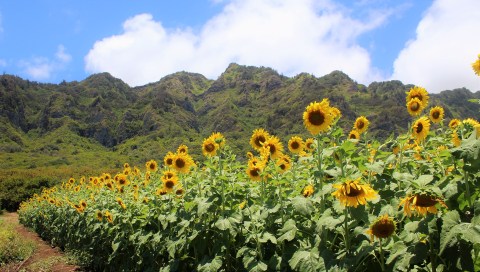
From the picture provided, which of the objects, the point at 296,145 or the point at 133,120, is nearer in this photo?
the point at 296,145

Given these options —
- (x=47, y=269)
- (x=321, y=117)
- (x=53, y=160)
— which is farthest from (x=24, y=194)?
(x=53, y=160)

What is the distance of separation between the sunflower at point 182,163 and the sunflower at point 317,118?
7.07 feet

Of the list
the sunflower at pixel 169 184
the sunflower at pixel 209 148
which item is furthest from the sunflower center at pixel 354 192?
the sunflower at pixel 169 184

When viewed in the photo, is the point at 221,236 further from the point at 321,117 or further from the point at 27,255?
the point at 27,255

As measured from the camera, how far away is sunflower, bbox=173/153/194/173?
5387mm

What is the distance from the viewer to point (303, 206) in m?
3.13

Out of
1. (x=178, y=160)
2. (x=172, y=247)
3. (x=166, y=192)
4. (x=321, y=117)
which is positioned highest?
(x=321, y=117)

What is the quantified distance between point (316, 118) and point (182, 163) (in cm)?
233

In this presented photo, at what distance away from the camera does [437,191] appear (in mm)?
2391

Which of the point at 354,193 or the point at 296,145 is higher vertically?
the point at 296,145

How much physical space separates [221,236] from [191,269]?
2.63ft

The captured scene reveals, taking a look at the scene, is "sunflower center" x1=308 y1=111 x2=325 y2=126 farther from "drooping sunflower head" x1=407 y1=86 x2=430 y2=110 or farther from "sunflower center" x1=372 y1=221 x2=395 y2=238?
"drooping sunflower head" x1=407 y1=86 x2=430 y2=110

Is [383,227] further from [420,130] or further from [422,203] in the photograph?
[420,130]

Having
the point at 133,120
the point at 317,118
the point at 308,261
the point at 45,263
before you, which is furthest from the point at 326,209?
the point at 133,120
